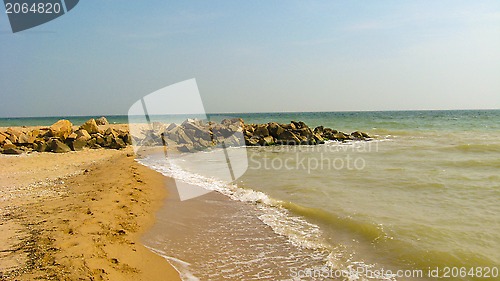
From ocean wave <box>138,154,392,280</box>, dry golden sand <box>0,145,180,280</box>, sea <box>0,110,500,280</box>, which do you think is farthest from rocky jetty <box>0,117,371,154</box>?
ocean wave <box>138,154,392,280</box>

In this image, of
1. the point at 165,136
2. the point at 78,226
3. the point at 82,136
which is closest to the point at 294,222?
the point at 78,226

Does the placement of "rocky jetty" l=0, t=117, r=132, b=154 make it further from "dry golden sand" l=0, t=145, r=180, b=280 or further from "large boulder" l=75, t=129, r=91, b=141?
"dry golden sand" l=0, t=145, r=180, b=280

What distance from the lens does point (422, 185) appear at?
838 cm

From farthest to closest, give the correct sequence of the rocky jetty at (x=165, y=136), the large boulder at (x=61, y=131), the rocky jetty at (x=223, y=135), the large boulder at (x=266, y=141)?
the large boulder at (x=266, y=141) < the rocky jetty at (x=223, y=135) < the large boulder at (x=61, y=131) < the rocky jetty at (x=165, y=136)

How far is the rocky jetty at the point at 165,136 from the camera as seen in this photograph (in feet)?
51.2

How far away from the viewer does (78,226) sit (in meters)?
4.49

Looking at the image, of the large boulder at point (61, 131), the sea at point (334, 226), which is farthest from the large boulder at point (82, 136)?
the sea at point (334, 226)

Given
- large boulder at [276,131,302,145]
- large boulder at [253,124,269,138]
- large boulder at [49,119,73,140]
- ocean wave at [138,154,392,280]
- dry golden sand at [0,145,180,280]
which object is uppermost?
large boulder at [49,119,73,140]

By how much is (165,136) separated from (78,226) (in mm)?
16396

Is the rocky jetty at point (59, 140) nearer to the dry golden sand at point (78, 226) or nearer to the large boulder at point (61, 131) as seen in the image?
the large boulder at point (61, 131)

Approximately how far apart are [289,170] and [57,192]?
686 centimetres

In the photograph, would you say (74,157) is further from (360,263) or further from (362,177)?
(360,263)

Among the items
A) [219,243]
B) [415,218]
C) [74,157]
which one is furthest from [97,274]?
[74,157]

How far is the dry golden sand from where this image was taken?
11.0 ft
